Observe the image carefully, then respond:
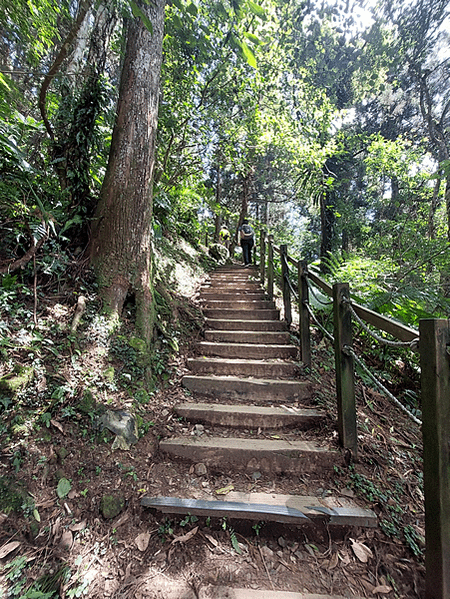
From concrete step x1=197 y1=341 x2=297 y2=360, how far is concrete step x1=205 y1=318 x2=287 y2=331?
0.63 m

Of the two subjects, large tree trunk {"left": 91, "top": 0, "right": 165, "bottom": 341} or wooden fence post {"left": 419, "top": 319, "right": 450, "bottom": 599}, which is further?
large tree trunk {"left": 91, "top": 0, "right": 165, "bottom": 341}

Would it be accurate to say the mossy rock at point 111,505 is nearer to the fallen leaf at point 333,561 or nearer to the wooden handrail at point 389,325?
the fallen leaf at point 333,561

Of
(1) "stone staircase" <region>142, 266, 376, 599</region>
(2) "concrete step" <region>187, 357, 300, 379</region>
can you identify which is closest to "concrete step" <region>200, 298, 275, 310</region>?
(1) "stone staircase" <region>142, 266, 376, 599</region>

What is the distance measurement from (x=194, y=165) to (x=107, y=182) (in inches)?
164

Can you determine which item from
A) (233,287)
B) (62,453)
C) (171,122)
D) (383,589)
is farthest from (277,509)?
(171,122)

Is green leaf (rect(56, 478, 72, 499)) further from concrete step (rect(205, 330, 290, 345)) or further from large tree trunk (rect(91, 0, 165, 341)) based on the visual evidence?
concrete step (rect(205, 330, 290, 345))

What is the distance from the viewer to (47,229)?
8.99 ft

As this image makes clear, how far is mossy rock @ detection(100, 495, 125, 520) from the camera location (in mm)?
1747

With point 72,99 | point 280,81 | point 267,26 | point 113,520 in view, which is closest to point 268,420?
point 113,520

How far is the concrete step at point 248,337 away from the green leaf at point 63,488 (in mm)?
2554

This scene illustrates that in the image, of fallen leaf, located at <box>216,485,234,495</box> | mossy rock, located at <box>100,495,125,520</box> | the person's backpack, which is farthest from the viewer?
the person's backpack

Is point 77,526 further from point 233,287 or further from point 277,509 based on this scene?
Answer: point 233,287

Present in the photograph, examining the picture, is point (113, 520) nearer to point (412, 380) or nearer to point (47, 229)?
point (47, 229)

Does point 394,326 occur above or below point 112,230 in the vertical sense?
below
